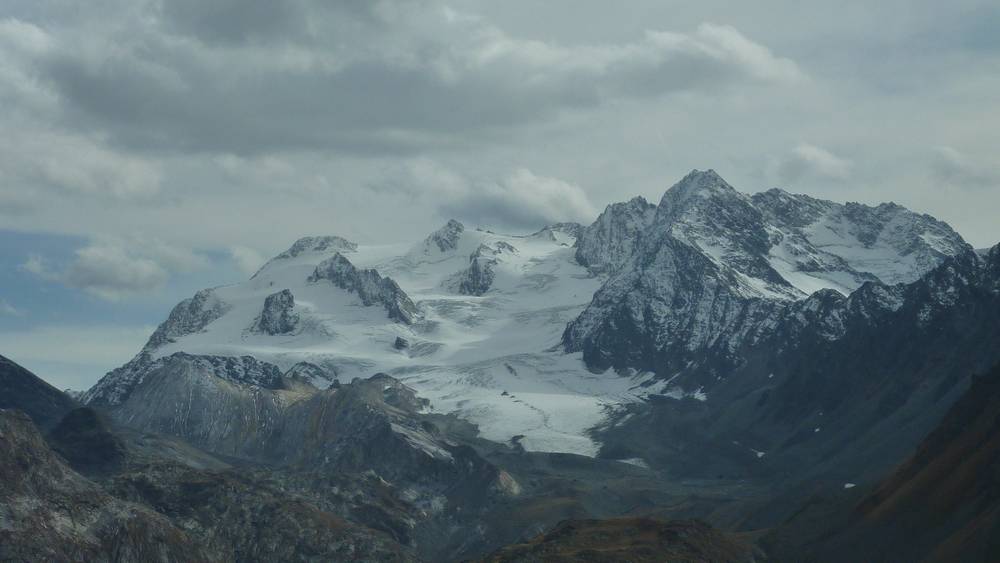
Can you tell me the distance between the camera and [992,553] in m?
198
